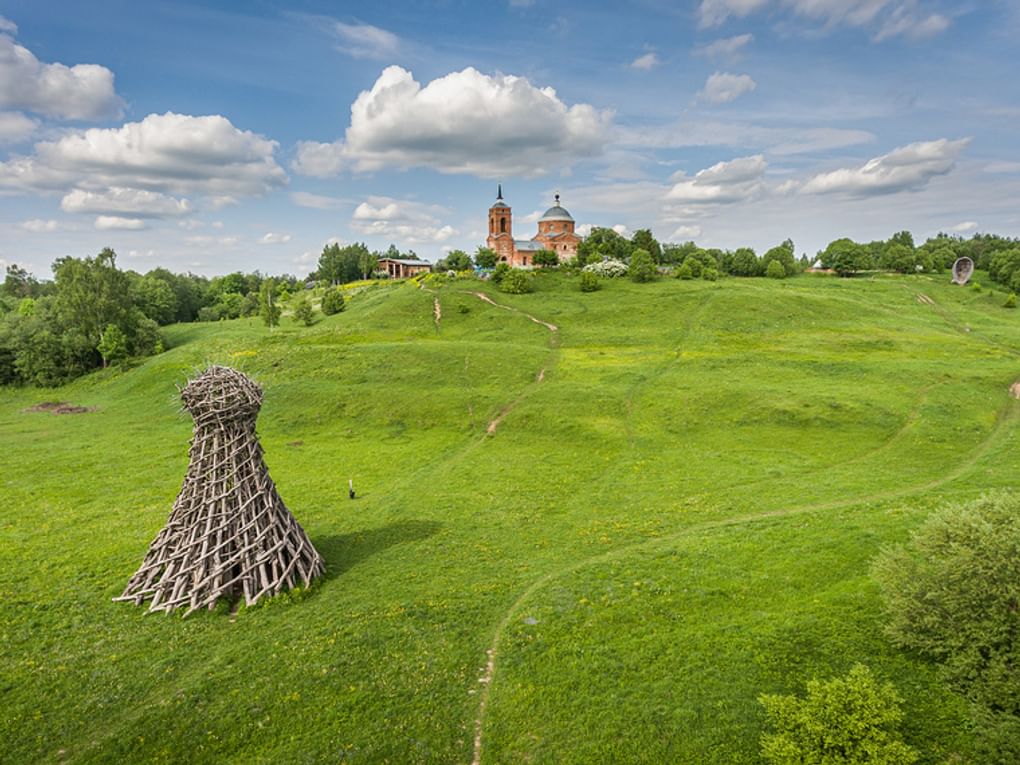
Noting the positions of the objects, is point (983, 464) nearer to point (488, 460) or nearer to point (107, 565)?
point (488, 460)

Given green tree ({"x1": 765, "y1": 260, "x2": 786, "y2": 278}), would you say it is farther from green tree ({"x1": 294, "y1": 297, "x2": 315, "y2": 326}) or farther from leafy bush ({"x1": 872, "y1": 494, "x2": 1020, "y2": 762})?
leafy bush ({"x1": 872, "y1": 494, "x2": 1020, "y2": 762})

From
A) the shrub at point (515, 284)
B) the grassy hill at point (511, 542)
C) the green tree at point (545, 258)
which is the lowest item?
the grassy hill at point (511, 542)

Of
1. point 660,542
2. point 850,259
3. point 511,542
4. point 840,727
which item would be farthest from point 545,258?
point 840,727

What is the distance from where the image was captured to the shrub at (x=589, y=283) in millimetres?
94438

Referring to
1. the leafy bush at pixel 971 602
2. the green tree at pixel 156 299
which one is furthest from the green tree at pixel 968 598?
the green tree at pixel 156 299

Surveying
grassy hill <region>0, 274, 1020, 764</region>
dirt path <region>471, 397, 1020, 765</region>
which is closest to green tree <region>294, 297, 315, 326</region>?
grassy hill <region>0, 274, 1020, 764</region>

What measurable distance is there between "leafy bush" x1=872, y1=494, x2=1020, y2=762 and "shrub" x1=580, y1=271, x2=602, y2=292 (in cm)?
7872

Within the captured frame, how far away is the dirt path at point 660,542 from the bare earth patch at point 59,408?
196 ft

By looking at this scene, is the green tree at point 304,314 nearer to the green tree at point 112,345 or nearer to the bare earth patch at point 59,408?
the green tree at point 112,345

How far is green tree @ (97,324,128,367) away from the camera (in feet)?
238

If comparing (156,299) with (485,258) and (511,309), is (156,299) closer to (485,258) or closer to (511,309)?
(485,258)

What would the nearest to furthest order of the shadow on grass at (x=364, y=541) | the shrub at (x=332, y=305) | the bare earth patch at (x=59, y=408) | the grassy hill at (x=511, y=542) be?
the grassy hill at (x=511, y=542) → the shadow on grass at (x=364, y=541) → the bare earth patch at (x=59, y=408) → the shrub at (x=332, y=305)

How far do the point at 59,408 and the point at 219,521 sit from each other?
54657 mm

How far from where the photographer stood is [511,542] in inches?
1115
